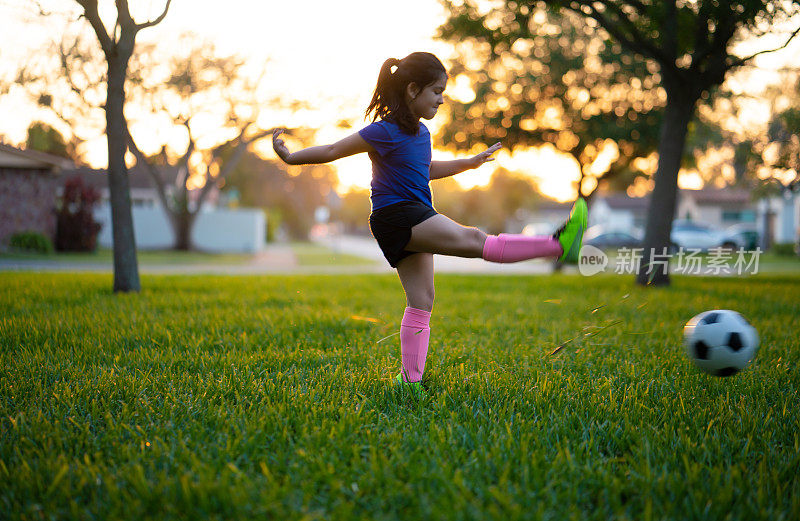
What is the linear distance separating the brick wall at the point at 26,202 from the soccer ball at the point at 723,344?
21.4 metres

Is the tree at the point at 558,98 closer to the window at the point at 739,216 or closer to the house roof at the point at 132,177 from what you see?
the house roof at the point at 132,177

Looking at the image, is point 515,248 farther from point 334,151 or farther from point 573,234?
point 334,151

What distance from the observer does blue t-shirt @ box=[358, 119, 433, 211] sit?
297 centimetres

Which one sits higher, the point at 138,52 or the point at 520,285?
the point at 138,52

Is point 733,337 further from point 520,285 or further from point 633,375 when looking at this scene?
point 520,285

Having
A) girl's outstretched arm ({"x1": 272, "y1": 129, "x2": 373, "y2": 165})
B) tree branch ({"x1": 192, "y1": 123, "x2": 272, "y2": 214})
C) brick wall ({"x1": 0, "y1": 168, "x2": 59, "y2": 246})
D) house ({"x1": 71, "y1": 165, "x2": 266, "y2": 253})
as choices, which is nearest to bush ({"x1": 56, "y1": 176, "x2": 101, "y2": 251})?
brick wall ({"x1": 0, "y1": 168, "x2": 59, "y2": 246})

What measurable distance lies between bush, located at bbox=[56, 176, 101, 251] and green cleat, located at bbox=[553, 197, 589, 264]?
2190cm

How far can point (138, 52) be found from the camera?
65.9ft

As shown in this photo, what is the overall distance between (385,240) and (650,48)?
952 cm

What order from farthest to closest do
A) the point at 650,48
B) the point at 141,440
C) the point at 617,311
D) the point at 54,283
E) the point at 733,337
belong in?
the point at 650,48
the point at 54,283
the point at 617,311
the point at 733,337
the point at 141,440

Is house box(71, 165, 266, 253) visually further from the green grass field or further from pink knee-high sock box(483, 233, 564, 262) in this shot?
pink knee-high sock box(483, 233, 564, 262)

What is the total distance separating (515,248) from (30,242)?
20325mm

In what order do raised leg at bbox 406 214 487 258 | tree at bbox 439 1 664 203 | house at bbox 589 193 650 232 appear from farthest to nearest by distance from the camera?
house at bbox 589 193 650 232 → tree at bbox 439 1 664 203 → raised leg at bbox 406 214 487 258

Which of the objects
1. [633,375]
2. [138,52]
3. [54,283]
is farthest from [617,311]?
[138,52]
